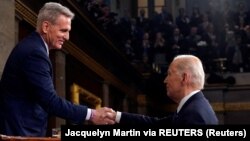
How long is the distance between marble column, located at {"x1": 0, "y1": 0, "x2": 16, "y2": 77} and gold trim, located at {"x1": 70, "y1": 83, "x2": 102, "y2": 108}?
3012 millimetres

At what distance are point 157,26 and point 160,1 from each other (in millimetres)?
7738

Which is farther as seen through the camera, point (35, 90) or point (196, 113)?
point (35, 90)

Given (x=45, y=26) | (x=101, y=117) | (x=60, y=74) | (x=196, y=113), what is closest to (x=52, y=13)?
(x=45, y=26)

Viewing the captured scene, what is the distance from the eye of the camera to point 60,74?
9.20 m

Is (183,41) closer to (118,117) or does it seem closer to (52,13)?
(118,117)

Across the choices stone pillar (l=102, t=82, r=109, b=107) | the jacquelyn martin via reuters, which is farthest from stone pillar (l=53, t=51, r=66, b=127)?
the jacquelyn martin via reuters

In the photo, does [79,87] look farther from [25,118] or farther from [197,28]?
[197,28]

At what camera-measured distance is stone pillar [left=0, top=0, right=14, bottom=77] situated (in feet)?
21.7

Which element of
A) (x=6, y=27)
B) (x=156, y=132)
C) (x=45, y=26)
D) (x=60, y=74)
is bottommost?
(x=156, y=132)

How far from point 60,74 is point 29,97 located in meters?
5.57

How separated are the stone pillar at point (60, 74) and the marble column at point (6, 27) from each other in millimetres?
2242

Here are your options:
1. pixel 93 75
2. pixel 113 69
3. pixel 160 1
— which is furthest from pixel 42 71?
pixel 160 1

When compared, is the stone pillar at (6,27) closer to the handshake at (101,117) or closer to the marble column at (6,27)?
the marble column at (6,27)

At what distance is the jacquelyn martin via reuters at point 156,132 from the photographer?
2898 millimetres
